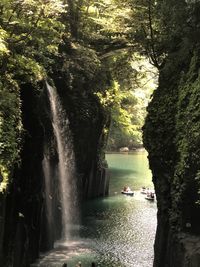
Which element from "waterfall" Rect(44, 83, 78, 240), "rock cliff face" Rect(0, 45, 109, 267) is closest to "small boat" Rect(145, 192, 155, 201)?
"rock cliff face" Rect(0, 45, 109, 267)

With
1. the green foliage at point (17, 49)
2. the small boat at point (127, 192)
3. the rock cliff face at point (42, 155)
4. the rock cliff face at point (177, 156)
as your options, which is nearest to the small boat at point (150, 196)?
the small boat at point (127, 192)

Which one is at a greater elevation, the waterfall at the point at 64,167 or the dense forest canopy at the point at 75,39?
the dense forest canopy at the point at 75,39

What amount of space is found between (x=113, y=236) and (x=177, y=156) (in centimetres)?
859

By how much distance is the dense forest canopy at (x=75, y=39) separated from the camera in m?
14.5

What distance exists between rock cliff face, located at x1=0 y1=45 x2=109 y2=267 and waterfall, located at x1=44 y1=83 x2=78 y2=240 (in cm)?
113

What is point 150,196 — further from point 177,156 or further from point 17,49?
point 17,49

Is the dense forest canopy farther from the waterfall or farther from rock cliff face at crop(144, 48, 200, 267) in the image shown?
the waterfall

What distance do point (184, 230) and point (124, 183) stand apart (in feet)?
91.2

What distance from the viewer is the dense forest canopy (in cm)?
1450

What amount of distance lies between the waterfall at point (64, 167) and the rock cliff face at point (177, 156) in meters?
7.13

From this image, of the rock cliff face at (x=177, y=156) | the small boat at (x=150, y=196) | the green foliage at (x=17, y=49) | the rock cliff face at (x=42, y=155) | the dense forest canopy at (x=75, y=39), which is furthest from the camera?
the small boat at (x=150, y=196)

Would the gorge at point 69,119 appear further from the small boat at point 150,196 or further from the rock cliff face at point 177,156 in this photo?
the small boat at point 150,196

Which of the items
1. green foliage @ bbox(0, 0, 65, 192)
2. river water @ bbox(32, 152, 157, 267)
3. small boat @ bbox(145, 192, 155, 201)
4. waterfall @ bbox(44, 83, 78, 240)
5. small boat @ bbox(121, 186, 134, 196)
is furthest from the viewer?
small boat @ bbox(121, 186, 134, 196)

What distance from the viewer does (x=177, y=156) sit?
16.2m
